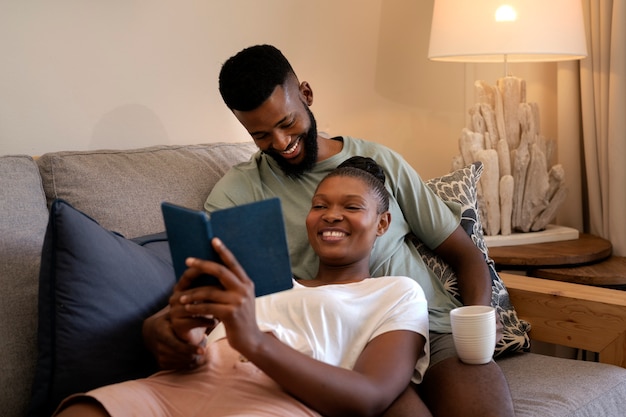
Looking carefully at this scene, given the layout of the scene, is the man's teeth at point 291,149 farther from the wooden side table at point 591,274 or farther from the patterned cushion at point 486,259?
the wooden side table at point 591,274

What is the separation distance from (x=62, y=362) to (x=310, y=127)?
0.79 meters

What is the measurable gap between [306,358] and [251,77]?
72 cm

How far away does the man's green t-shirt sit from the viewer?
1.82 m

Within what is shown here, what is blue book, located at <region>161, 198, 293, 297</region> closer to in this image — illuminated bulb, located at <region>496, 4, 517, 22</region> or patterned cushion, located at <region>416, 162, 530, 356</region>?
patterned cushion, located at <region>416, 162, 530, 356</region>

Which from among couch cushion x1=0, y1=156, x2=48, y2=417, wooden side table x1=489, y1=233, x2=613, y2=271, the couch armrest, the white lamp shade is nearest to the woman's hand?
couch cushion x1=0, y1=156, x2=48, y2=417

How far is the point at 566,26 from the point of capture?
2.45 m

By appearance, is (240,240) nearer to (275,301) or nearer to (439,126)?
(275,301)

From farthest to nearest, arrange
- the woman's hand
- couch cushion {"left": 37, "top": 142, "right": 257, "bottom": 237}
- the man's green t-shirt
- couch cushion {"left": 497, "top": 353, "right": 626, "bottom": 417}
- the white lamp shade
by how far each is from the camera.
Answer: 1. the white lamp shade
2. the man's green t-shirt
3. couch cushion {"left": 37, "top": 142, "right": 257, "bottom": 237}
4. couch cushion {"left": 497, "top": 353, "right": 626, "bottom": 417}
5. the woman's hand

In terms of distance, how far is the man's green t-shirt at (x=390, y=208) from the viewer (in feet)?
5.97

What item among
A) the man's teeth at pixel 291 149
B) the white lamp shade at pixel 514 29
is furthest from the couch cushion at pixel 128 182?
the white lamp shade at pixel 514 29

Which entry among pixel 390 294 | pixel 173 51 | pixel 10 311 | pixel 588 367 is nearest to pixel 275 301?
pixel 390 294

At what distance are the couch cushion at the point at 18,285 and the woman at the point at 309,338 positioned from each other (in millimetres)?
156

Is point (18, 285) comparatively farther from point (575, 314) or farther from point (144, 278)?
point (575, 314)

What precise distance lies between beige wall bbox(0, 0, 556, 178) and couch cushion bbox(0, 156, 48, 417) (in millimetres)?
381
